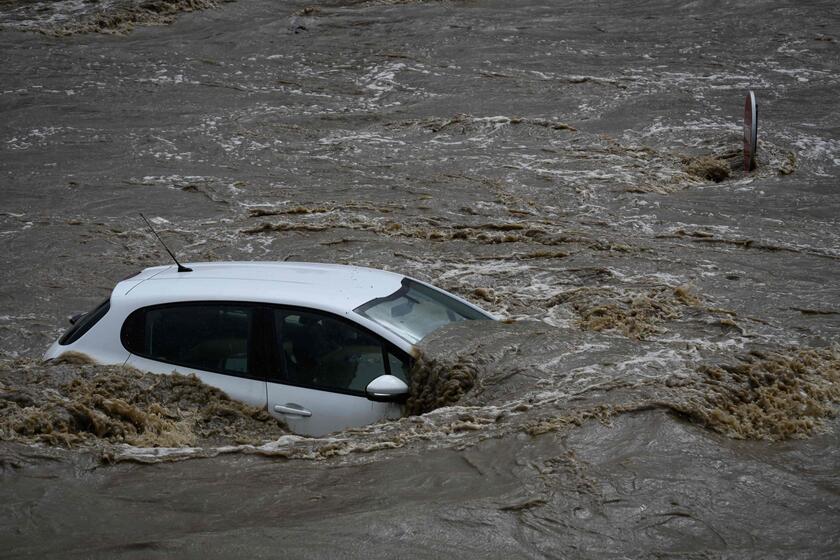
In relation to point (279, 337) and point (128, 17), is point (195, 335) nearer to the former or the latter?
point (279, 337)

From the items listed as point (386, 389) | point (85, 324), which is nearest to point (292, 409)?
point (386, 389)

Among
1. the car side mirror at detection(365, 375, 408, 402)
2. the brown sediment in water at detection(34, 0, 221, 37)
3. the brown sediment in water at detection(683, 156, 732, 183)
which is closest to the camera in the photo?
the car side mirror at detection(365, 375, 408, 402)

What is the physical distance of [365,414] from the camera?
568 centimetres

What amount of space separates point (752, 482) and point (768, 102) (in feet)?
40.0

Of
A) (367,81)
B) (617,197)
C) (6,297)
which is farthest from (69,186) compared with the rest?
(617,197)

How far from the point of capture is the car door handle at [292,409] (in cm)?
573

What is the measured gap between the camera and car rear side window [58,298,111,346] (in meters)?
6.32

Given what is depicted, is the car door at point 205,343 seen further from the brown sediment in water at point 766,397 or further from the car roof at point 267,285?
the brown sediment in water at point 766,397

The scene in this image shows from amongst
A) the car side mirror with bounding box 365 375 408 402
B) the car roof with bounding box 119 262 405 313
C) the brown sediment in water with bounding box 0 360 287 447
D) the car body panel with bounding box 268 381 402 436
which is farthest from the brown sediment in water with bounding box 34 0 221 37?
the car side mirror with bounding box 365 375 408 402

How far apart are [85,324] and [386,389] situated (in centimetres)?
216

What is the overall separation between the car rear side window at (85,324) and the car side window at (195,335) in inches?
10.8

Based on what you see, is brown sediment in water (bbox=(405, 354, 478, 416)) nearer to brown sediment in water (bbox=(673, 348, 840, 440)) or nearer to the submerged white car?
the submerged white car

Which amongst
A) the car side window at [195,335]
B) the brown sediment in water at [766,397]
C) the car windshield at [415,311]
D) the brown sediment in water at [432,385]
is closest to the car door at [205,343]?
the car side window at [195,335]

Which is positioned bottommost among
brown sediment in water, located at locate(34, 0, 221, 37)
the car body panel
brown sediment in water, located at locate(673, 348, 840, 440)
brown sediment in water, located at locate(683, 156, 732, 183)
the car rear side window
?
brown sediment in water, located at locate(683, 156, 732, 183)
